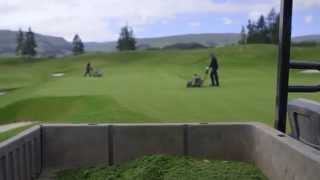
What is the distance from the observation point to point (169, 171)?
22.6 ft

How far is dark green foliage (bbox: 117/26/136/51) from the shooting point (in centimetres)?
14600

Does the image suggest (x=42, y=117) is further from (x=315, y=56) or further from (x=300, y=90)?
(x=315, y=56)

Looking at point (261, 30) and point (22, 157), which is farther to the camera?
point (261, 30)

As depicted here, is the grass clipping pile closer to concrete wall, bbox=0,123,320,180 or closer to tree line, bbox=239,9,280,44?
concrete wall, bbox=0,123,320,180

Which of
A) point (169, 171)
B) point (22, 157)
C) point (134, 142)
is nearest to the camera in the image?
point (22, 157)

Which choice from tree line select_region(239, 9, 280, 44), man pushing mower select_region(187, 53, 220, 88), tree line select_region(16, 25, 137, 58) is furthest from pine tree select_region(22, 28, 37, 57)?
man pushing mower select_region(187, 53, 220, 88)

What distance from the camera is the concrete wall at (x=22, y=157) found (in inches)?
230

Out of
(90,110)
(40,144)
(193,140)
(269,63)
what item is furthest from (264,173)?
(269,63)

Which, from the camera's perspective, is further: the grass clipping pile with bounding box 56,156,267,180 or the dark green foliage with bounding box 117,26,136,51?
the dark green foliage with bounding box 117,26,136,51

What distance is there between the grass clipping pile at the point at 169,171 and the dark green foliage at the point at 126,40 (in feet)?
455

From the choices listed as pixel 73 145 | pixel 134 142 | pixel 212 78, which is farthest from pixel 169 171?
pixel 212 78

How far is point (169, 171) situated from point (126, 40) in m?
143

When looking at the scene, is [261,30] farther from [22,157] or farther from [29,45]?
[22,157]

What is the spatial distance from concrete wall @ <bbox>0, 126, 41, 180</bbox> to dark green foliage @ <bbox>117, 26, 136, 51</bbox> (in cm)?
13855
